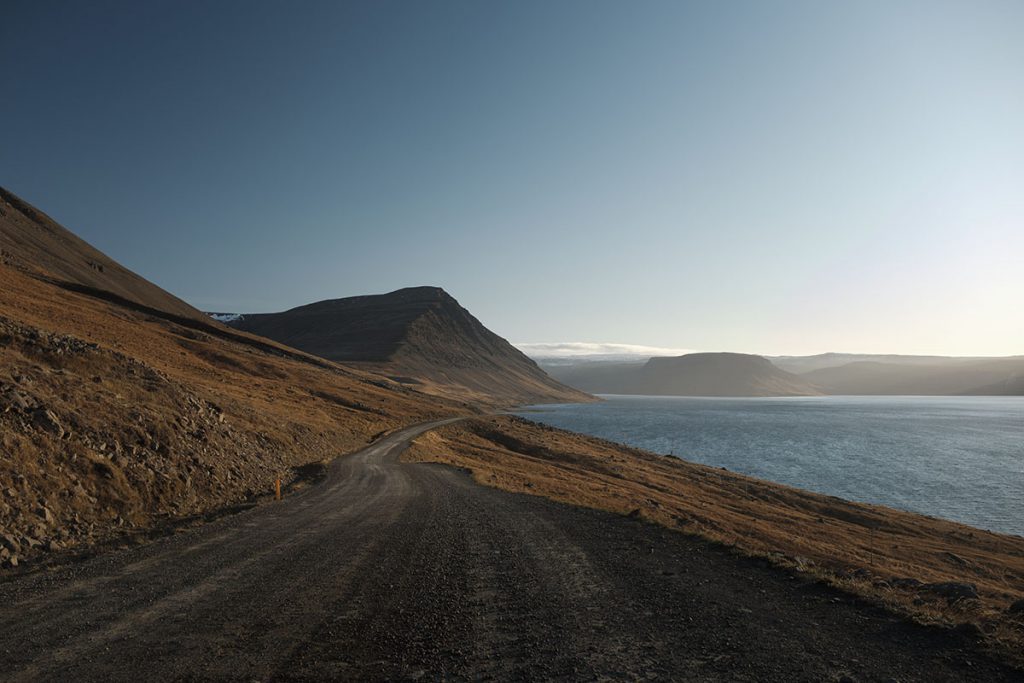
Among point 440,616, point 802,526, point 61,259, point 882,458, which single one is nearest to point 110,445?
point 440,616

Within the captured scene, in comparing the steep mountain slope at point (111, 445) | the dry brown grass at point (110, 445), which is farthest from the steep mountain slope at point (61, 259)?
the dry brown grass at point (110, 445)

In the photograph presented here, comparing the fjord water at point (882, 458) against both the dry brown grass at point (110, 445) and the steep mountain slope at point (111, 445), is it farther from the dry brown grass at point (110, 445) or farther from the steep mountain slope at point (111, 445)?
the dry brown grass at point (110, 445)

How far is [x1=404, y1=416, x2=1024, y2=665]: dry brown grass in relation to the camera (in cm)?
1381

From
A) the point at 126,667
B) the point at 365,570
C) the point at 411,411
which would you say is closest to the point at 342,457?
the point at 365,570

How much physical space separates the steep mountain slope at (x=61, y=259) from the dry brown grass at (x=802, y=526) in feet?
338

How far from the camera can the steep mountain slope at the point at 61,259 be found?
109 metres

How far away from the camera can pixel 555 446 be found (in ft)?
236

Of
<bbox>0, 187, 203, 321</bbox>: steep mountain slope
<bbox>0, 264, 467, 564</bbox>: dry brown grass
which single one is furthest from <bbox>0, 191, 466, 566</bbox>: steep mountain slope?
<bbox>0, 187, 203, 321</bbox>: steep mountain slope

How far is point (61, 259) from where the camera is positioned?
125 m

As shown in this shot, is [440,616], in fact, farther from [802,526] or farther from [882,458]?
[882,458]

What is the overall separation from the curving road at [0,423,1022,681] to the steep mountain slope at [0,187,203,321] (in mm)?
112634

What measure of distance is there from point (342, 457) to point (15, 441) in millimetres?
25559

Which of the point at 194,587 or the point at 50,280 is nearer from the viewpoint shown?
the point at 194,587

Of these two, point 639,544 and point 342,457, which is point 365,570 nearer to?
point 639,544
